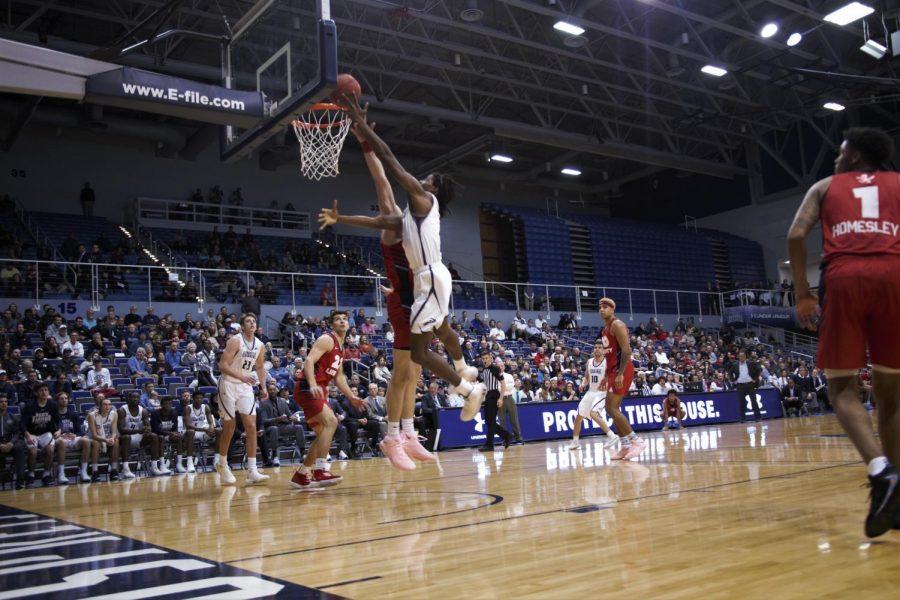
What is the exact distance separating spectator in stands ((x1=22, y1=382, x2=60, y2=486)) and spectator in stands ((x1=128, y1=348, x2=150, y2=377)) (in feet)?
8.96

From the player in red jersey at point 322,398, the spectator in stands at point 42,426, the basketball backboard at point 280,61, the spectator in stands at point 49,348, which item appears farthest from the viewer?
the spectator in stands at point 49,348

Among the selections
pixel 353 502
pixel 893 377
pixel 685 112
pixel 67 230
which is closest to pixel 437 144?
pixel 685 112

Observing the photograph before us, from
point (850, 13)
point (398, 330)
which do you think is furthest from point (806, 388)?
point (398, 330)

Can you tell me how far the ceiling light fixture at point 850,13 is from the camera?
19344mm

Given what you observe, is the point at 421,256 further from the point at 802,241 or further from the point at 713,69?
the point at 713,69

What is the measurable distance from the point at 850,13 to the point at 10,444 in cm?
2051

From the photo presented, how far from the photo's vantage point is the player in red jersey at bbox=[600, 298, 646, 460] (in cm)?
930

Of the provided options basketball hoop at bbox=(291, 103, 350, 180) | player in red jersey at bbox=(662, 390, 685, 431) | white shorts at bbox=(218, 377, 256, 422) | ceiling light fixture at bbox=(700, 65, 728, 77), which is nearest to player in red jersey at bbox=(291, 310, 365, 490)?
white shorts at bbox=(218, 377, 256, 422)

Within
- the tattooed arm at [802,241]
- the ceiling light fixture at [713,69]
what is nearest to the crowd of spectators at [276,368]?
the tattooed arm at [802,241]

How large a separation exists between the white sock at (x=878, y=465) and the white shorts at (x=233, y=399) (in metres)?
6.87

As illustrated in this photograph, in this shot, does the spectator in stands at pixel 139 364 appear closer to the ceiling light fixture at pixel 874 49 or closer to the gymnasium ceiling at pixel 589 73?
the gymnasium ceiling at pixel 589 73

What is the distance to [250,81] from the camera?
1027cm

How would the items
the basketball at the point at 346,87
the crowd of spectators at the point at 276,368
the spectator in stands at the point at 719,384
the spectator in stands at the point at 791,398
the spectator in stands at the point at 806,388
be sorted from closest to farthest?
the basketball at the point at 346,87, the crowd of spectators at the point at 276,368, the spectator in stands at the point at 719,384, the spectator in stands at the point at 791,398, the spectator in stands at the point at 806,388

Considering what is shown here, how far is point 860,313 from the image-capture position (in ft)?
12.1
